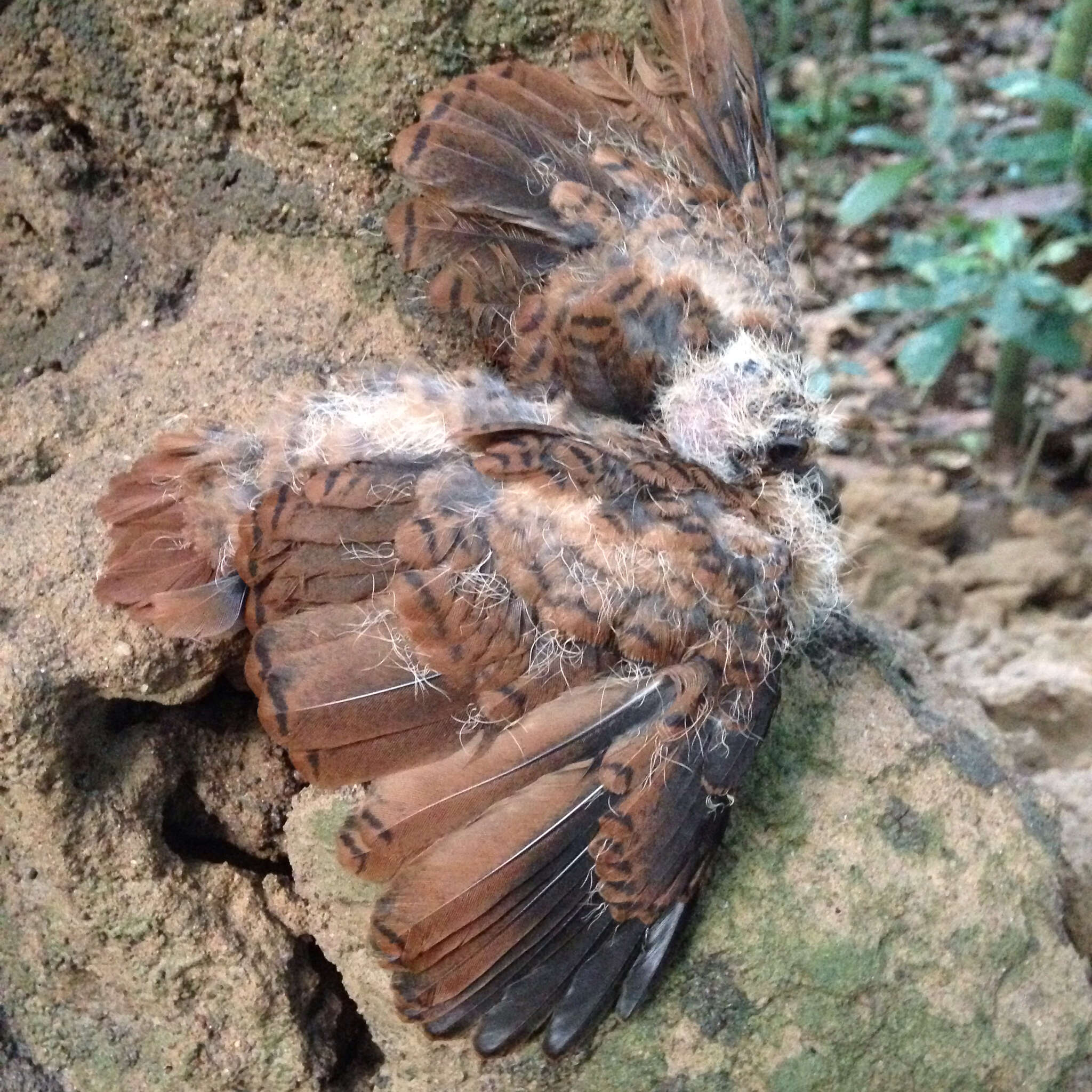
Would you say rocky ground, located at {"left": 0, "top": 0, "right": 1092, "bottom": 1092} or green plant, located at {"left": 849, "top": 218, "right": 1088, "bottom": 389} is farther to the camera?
green plant, located at {"left": 849, "top": 218, "right": 1088, "bottom": 389}

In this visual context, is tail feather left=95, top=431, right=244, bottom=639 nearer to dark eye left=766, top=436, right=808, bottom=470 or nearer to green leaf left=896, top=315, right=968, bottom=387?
dark eye left=766, top=436, right=808, bottom=470

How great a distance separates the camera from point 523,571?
1338 millimetres

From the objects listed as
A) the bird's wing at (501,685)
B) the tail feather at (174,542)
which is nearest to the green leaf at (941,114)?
the bird's wing at (501,685)

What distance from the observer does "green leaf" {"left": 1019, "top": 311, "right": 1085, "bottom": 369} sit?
9.41ft

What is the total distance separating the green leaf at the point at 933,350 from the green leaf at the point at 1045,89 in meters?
0.56

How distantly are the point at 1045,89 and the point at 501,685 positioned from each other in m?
2.25

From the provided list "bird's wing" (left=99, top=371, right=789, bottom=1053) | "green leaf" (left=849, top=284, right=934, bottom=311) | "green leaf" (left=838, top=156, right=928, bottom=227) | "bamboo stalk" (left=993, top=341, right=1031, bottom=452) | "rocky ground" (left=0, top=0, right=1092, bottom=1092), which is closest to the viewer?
"bird's wing" (left=99, top=371, right=789, bottom=1053)

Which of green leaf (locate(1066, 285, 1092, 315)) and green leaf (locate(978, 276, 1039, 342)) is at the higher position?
green leaf (locate(978, 276, 1039, 342))

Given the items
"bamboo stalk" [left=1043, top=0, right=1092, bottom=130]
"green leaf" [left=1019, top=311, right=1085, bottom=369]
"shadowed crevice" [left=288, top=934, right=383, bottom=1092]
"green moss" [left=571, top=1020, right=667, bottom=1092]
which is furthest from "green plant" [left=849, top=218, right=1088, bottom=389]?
"shadowed crevice" [left=288, top=934, right=383, bottom=1092]

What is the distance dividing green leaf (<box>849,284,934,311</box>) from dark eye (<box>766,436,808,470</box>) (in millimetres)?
1467

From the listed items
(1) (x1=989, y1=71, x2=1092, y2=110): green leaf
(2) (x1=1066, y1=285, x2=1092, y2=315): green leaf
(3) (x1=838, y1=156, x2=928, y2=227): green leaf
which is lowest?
(2) (x1=1066, y1=285, x2=1092, y2=315): green leaf

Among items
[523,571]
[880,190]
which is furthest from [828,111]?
[523,571]

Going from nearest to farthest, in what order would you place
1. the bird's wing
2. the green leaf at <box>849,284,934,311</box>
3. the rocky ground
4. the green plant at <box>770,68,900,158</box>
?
1. the bird's wing
2. the rocky ground
3. the green leaf at <box>849,284,934,311</box>
4. the green plant at <box>770,68,900,158</box>

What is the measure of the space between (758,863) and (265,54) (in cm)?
138
